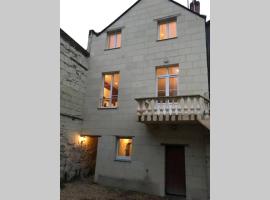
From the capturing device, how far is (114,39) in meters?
9.20

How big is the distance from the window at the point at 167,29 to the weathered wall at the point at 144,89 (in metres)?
0.28

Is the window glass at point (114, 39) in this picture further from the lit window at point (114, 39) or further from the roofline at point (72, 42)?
the roofline at point (72, 42)

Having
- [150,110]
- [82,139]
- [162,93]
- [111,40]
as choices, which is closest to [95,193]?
[82,139]

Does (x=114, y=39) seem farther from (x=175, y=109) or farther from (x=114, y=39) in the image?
(x=175, y=109)

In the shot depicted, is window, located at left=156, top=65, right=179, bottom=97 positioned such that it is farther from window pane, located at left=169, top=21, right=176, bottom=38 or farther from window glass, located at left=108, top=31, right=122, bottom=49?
window glass, located at left=108, top=31, right=122, bottom=49

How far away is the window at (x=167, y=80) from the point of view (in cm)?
732

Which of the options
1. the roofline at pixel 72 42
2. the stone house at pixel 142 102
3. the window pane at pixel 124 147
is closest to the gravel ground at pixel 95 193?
the stone house at pixel 142 102

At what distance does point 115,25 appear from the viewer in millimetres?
9125

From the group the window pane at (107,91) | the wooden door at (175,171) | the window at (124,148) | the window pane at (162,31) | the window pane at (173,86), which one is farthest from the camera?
the window pane at (107,91)

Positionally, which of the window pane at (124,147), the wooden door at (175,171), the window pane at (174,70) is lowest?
the wooden door at (175,171)

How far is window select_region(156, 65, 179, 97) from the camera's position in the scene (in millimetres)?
7320

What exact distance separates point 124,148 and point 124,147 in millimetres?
40

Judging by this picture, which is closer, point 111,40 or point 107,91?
point 107,91

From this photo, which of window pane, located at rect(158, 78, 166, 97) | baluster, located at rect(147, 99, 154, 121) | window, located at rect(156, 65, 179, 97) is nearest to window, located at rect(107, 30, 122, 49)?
window, located at rect(156, 65, 179, 97)
